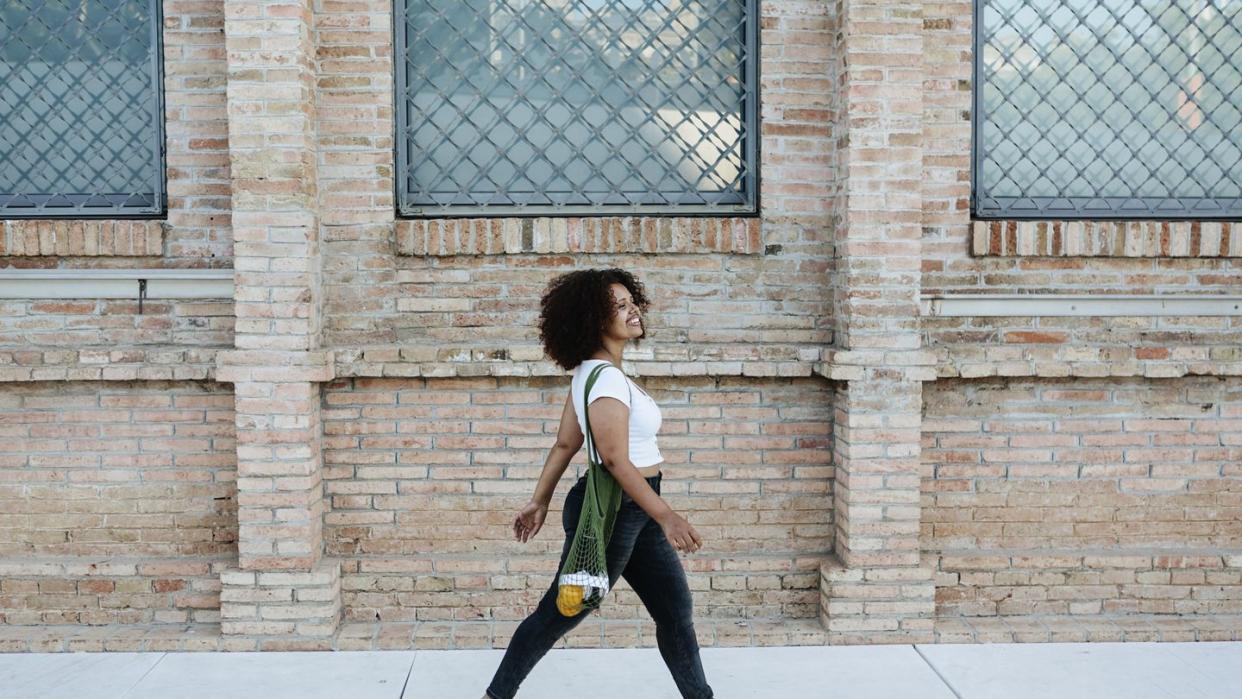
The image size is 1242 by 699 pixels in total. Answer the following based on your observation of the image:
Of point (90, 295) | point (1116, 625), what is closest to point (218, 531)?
point (90, 295)

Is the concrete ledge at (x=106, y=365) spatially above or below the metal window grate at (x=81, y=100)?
below

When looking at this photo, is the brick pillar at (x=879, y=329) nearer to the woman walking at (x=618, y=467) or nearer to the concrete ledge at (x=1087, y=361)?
the concrete ledge at (x=1087, y=361)

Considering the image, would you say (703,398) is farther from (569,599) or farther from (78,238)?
(78,238)

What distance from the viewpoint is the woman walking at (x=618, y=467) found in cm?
358

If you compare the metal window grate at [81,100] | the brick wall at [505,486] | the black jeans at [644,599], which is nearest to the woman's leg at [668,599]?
the black jeans at [644,599]

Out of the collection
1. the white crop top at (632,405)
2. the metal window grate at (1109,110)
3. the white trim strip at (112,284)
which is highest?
the metal window grate at (1109,110)

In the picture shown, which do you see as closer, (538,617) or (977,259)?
(538,617)

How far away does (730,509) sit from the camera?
215 inches

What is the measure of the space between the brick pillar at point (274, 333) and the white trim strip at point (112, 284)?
0.99ft

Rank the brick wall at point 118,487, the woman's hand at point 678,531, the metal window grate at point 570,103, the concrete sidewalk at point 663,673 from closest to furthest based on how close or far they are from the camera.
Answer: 1. the woman's hand at point 678,531
2. the concrete sidewalk at point 663,673
3. the brick wall at point 118,487
4. the metal window grate at point 570,103

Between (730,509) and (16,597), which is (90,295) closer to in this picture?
(16,597)

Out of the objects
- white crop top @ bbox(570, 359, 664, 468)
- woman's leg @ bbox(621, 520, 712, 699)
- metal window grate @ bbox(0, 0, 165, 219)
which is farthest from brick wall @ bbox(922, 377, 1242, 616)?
metal window grate @ bbox(0, 0, 165, 219)

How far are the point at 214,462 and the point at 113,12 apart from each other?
2287 mm

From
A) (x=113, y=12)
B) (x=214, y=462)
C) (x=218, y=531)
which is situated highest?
(x=113, y=12)
